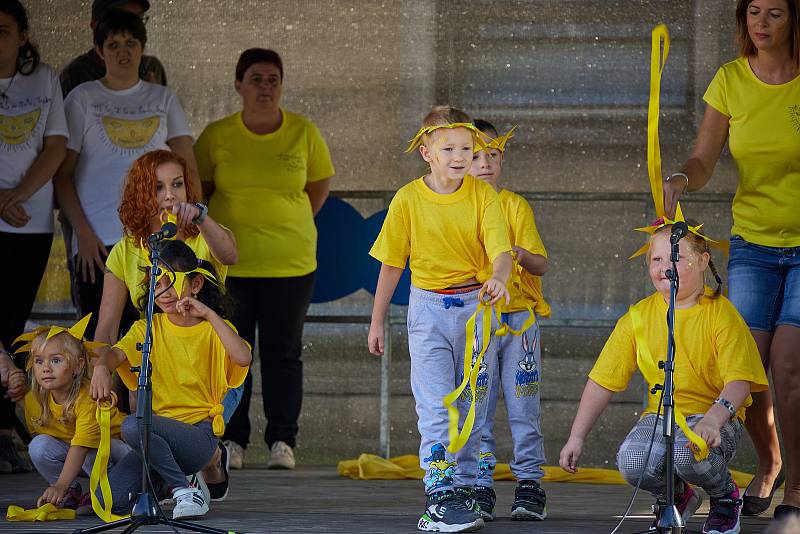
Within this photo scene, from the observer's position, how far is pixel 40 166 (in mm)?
5438

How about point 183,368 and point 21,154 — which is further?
point 21,154

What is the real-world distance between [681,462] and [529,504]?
649 mm

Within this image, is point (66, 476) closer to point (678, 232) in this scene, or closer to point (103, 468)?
point (103, 468)

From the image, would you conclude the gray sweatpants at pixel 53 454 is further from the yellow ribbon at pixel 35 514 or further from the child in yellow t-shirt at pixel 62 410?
the yellow ribbon at pixel 35 514

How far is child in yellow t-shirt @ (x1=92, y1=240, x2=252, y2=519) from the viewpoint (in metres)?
4.17

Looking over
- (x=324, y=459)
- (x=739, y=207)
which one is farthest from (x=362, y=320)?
(x=739, y=207)

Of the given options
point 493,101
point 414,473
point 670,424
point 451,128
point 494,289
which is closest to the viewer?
point 670,424

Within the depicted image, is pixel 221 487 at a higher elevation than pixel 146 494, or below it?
below

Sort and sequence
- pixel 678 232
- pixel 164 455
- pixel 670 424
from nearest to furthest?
1. pixel 670 424
2. pixel 678 232
3. pixel 164 455

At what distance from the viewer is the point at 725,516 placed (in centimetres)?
384

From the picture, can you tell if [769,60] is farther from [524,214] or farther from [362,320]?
[362,320]

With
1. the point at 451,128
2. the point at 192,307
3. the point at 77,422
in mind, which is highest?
the point at 451,128

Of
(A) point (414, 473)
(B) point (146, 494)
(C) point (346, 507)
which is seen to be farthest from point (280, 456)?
(B) point (146, 494)

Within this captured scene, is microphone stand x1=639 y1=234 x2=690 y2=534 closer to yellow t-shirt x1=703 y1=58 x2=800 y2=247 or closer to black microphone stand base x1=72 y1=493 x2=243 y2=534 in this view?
yellow t-shirt x1=703 y1=58 x2=800 y2=247
